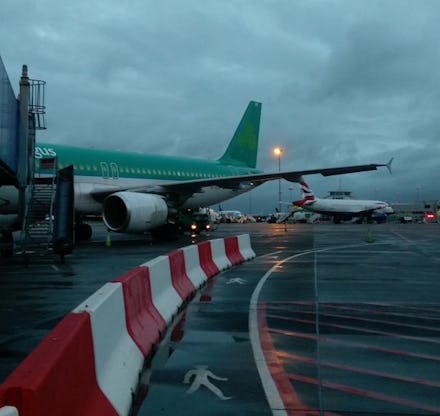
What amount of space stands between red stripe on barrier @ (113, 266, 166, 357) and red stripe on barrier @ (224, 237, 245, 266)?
27.2 ft

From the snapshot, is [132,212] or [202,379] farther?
[132,212]

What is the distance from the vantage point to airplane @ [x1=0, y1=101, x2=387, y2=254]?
22094mm

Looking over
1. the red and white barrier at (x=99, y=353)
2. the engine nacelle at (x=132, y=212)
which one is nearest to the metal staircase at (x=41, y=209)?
the engine nacelle at (x=132, y=212)

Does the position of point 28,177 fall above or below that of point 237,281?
above

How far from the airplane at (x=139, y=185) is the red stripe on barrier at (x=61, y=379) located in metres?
16.3

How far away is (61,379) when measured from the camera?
10.3 feet

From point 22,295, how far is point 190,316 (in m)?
3.33

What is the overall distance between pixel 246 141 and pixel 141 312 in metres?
29.5

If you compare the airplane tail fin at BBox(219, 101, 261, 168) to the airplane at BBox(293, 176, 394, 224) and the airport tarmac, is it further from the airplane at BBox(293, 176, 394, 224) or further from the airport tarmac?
the airplane at BBox(293, 176, 394, 224)

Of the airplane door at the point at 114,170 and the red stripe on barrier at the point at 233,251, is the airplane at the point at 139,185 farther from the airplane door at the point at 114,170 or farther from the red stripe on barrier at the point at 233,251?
the red stripe on barrier at the point at 233,251

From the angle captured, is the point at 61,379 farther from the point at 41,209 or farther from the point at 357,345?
the point at 41,209

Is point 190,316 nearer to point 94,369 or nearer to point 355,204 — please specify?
point 94,369

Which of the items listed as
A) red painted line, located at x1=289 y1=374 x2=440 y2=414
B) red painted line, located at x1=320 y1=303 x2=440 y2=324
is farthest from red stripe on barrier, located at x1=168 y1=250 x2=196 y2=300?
red painted line, located at x1=289 y1=374 x2=440 y2=414

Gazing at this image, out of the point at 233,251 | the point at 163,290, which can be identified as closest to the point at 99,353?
the point at 163,290
